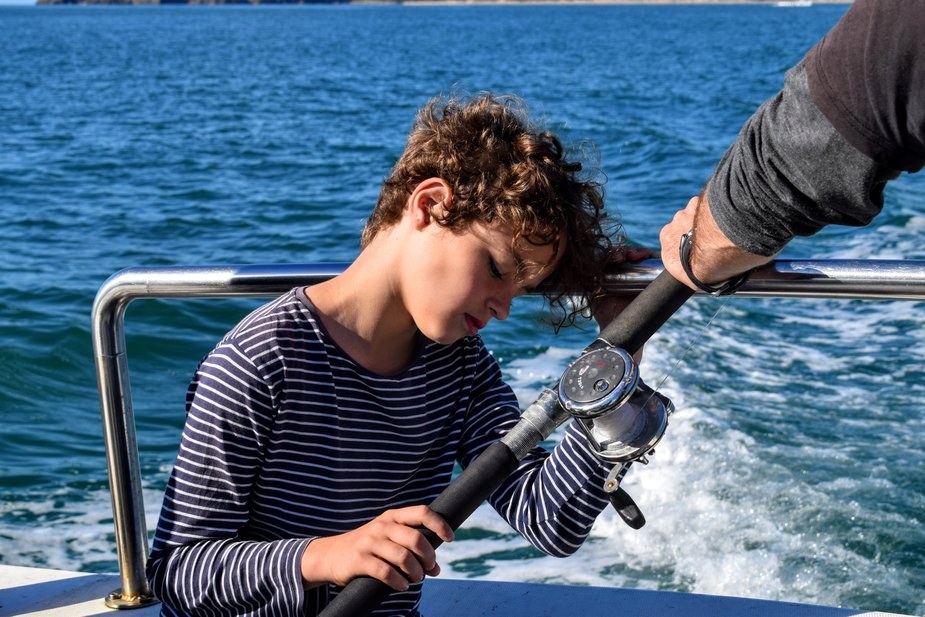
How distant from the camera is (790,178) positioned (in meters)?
1.17

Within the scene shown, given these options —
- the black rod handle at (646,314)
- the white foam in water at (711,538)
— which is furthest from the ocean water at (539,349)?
the black rod handle at (646,314)

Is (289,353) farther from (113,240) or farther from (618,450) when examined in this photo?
(113,240)

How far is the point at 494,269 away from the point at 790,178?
1.65 feet

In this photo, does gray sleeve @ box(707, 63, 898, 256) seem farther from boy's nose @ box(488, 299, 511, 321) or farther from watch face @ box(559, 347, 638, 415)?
boy's nose @ box(488, 299, 511, 321)

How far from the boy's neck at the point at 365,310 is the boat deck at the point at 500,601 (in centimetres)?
58

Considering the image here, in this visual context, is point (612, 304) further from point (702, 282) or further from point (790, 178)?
point (790, 178)

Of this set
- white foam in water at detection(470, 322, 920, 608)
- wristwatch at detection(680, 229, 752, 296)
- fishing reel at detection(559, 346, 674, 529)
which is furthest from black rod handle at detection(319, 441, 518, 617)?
white foam in water at detection(470, 322, 920, 608)

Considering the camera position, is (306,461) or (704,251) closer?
(704,251)

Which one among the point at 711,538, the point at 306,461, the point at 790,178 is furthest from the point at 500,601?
the point at 711,538

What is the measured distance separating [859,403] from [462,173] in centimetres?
449

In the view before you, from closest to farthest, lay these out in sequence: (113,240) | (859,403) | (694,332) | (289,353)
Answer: (289,353), (859,403), (694,332), (113,240)

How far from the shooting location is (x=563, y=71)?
28.4m

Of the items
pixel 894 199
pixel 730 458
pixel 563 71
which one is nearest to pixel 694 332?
pixel 730 458

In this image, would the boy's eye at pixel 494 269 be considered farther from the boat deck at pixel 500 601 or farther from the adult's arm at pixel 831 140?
the boat deck at pixel 500 601
